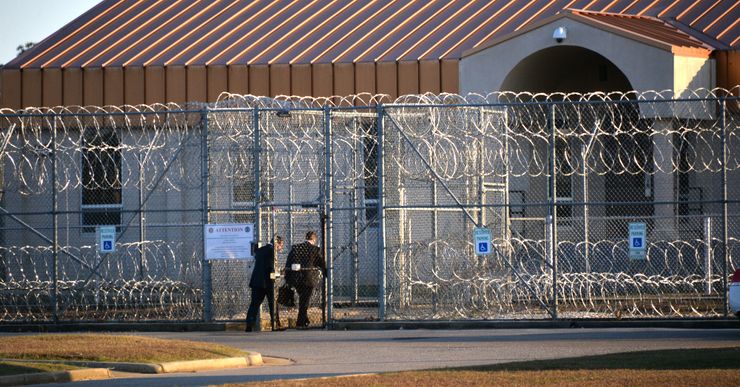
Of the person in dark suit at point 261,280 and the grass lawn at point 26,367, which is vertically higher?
the person in dark suit at point 261,280

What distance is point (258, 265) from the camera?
21.3 m

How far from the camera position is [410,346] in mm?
17844

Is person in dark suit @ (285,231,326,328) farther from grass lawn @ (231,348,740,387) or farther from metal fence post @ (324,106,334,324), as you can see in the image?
grass lawn @ (231,348,740,387)

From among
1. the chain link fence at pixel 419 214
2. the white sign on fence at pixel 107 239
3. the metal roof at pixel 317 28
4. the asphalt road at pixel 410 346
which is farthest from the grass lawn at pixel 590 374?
the metal roof at pixel 317 28

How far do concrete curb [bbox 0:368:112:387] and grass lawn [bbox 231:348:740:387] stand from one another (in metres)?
2.33

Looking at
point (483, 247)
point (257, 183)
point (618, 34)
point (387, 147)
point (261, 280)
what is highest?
point (618, 34)

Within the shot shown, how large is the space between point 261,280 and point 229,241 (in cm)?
81

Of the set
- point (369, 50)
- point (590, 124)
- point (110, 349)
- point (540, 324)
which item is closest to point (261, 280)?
point (540, 324)

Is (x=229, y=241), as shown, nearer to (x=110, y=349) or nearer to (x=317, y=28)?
(x=110, y=349)

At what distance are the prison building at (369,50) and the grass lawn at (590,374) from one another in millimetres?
12999

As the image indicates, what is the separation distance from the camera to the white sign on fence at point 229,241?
2128 cm

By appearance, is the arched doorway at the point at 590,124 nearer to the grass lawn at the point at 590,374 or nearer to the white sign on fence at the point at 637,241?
the white sign on fence at the point at 637,241

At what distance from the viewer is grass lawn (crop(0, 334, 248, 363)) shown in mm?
15627

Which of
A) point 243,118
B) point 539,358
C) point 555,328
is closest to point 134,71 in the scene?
point 243,118
